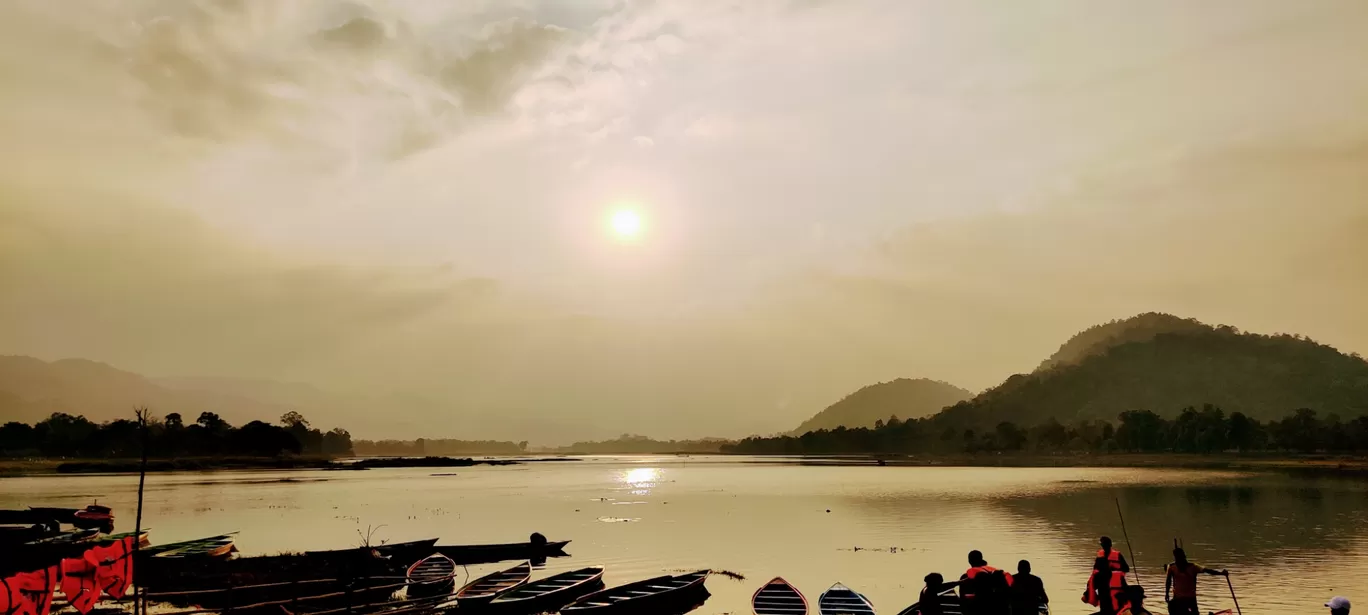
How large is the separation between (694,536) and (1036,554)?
21036mm

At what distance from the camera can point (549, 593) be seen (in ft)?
88.3

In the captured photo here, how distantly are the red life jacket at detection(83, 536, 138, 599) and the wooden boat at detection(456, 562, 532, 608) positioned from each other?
9.89m

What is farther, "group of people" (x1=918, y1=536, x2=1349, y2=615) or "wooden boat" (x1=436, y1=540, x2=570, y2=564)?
"wooden boat" (x1=436, y1=540, x2=570, y2=564)

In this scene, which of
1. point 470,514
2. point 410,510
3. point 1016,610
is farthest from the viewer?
point 410,510

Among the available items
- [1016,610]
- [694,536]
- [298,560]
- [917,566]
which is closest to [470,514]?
[694,536]

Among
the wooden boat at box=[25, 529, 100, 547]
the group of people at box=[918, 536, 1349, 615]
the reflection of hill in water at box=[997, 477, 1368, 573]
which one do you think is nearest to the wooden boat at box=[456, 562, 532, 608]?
the group of people at box=[918, 536, 1349, 615]

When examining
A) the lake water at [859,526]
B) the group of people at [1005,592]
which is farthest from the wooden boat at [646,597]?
the group of people at [1005,592]

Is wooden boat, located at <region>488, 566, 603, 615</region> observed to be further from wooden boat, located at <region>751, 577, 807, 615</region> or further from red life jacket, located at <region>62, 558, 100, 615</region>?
red life jacket, located at <region>62, 558, 100, 615</region>

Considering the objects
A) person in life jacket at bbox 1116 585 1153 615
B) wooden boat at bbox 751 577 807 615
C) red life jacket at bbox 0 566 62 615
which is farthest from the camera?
wooden boat at bbox 751 577 807 615

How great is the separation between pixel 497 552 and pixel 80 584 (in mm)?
20341

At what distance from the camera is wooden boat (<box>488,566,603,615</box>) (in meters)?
25.8

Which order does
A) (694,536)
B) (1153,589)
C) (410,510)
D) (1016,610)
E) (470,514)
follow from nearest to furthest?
(1016,610) → (1153,589) → (694,536) → (470,514) → (410,510)

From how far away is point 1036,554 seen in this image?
41656mm

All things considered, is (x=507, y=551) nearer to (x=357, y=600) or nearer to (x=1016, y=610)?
(x=357, y=600)
